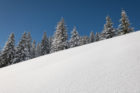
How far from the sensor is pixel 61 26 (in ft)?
102

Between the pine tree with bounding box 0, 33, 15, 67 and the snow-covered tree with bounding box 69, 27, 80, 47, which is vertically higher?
the snow-covered tree with bounding box 69, 27, 80, 47

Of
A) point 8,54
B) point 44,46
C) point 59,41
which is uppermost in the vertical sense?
point 44,46

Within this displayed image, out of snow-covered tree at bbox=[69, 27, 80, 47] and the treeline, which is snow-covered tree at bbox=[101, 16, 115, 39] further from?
snow-covered tree at bbox=[69, 27, 80, 47]

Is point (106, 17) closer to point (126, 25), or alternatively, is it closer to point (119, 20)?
A: point (119, 20)

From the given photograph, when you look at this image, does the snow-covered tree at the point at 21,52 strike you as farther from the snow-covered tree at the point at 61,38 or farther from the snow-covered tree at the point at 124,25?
the snow-covered tree at the point at 124,25

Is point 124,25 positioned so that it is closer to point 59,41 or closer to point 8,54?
point 59,41

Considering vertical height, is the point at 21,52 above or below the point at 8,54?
above

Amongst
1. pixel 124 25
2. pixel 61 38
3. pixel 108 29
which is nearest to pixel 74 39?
pixel 61 38

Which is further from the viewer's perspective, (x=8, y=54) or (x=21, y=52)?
(x=21, y=52)

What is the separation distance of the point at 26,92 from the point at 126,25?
2811cm

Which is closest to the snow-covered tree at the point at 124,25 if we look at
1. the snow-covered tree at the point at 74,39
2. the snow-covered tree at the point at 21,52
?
the snow-covered tree at the point at 74,39

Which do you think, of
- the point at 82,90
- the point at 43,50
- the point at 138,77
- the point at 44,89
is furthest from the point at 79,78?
the point at 43,50

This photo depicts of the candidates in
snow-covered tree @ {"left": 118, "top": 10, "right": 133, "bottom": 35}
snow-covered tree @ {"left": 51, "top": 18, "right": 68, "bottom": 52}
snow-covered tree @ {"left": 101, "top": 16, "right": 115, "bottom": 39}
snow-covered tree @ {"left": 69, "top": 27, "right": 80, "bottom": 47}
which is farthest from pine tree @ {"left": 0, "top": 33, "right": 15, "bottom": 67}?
snow-covered tree @ {"left": 118, "top": 10, "right": 133, "bottom": 35}

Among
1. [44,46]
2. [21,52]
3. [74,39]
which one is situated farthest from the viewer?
[44,46]
